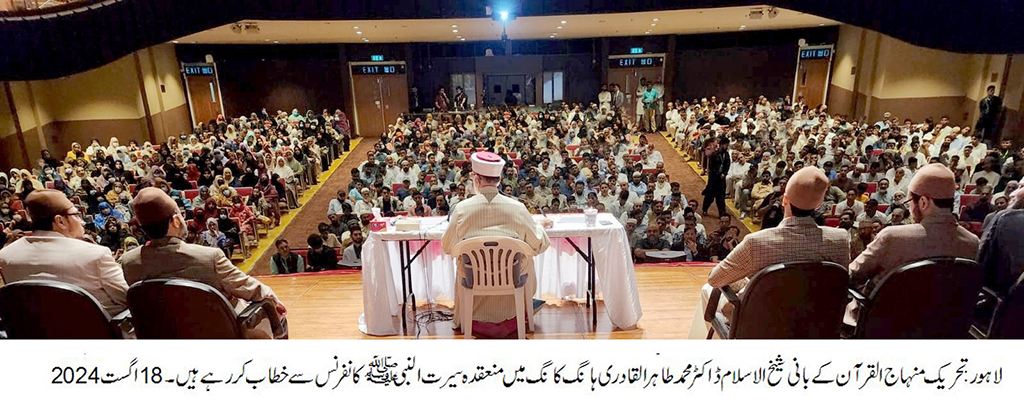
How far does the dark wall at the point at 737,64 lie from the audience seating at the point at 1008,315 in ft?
54.6

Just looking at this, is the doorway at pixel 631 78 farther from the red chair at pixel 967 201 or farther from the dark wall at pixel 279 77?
the red chair at pixel 967 201

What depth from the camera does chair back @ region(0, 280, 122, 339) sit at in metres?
2.23

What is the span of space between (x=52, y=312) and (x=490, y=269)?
193 centimetres

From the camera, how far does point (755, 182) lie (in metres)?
8.73

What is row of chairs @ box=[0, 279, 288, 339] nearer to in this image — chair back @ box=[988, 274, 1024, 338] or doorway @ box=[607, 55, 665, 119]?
chair back @ box=[988, 274, 1024, 338]

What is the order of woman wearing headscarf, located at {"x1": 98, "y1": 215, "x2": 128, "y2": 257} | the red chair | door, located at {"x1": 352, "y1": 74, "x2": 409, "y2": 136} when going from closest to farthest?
woman wearing headscarf, located at {"x1": 98, "y1": 215, "x2": 128, "y2": 257}
the red chair
door, located at {"x1": 352, "y1": 74, "x2": 409, "y2": 136}

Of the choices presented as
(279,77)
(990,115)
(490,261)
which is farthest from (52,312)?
(279,77)

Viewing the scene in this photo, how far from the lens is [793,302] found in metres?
2.31

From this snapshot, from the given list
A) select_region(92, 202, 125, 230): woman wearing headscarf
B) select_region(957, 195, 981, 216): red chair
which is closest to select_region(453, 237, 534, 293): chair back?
select_region(957, 195, 981, 216): red chair

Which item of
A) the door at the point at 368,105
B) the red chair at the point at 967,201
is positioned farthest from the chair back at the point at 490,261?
the door at the point at 368,105

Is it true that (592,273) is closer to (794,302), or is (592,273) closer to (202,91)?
(794,302)

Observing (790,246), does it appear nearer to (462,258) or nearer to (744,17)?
(462,258)

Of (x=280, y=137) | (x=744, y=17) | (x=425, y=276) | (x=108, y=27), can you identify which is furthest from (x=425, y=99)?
(x=425, y=276)

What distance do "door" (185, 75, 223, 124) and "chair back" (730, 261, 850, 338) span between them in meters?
18.2
